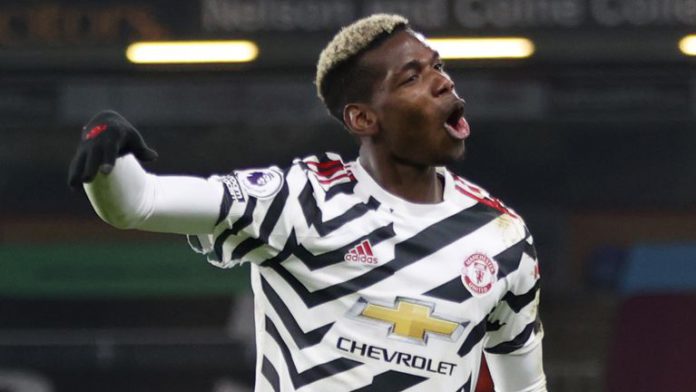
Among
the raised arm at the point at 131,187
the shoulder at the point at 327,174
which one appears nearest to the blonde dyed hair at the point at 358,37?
the shoulder at the point at 327,174

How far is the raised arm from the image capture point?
3219 mm

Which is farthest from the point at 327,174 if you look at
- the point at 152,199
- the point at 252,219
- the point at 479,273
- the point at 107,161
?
the point at 107,161

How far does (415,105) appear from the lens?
3.86m

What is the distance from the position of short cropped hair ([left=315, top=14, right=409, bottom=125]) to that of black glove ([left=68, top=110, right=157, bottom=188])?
2.57 feet

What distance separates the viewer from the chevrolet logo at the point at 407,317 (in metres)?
3.78

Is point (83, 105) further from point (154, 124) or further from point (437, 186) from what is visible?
point (437, 186)

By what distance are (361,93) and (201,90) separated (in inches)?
126

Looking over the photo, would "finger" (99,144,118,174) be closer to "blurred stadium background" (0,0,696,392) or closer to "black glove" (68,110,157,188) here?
"black glove" (68,110,157,188)

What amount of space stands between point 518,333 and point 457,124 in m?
0.53

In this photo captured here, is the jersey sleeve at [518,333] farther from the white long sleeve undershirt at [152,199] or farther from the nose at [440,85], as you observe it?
A: the white long sleeve undershirt at [152,199]

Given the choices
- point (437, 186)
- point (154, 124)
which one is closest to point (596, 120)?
point (154, 124)

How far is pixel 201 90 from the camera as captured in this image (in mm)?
7090

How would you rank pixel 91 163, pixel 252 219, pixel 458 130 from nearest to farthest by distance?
pixel 91 163 < pixel 252 219 < pixel 458 130

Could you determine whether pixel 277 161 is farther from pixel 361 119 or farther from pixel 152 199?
pixel 152 199
